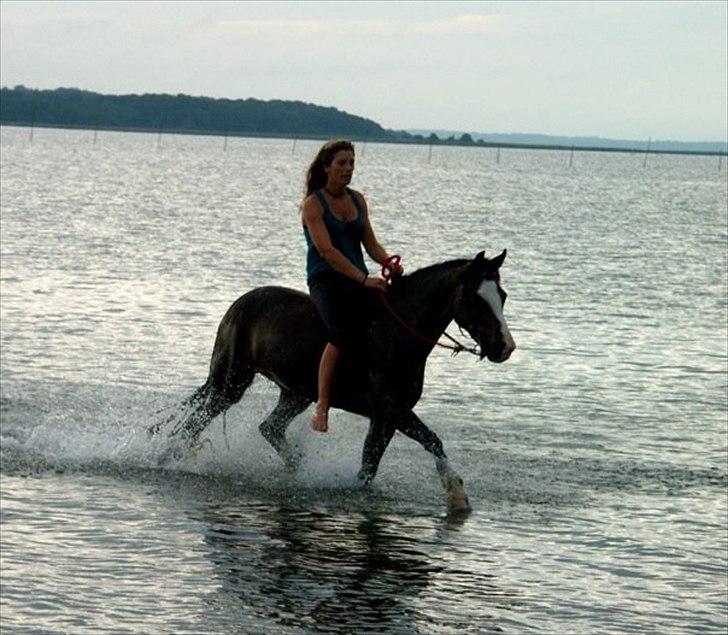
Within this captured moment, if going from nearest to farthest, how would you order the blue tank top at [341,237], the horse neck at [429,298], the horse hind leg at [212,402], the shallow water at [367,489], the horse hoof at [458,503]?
the shallow water at [367,489] → the horse neck at [429,298] → the blue tank top at [341,237] → the horse hoof at [458,503] → the horse hind leg at [212,402]

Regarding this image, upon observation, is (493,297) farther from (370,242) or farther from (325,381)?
(325,381)

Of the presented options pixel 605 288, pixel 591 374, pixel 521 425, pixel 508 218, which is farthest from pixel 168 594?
pixel 508 218

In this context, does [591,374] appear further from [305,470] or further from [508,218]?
[508,218]

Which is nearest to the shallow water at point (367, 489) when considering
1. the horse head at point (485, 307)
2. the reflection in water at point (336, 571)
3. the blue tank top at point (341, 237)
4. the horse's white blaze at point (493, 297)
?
the reflection in water at point (336, 571)

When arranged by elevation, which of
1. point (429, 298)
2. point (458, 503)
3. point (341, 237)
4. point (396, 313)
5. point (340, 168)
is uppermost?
point (340, 168)

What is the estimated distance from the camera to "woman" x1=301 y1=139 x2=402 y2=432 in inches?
509

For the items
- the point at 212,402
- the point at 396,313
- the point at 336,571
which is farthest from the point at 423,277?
the point at 212,402

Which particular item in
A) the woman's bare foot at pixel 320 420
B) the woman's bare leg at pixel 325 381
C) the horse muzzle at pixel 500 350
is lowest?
the woman's bare foot at pixel 320 420

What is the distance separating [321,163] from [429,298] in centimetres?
130

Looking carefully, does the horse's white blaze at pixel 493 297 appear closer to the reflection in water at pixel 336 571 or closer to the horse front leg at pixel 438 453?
the horse front leg at pixel 438 453

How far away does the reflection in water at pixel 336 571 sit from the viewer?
403 inches

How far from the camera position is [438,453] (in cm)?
1323

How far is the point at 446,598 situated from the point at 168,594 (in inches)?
67.9

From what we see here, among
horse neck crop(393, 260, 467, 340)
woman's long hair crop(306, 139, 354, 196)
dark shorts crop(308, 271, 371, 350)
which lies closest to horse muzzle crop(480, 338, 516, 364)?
horse neck crop(393, 260, 467, 340)
